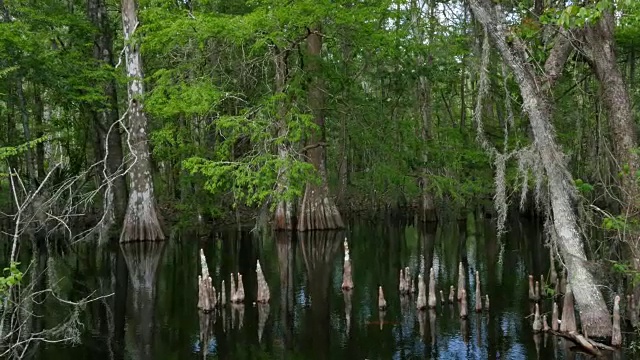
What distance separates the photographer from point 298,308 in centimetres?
1282

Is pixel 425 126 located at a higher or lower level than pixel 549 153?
higher

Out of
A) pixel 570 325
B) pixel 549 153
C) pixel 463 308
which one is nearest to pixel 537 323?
pixel 570 325

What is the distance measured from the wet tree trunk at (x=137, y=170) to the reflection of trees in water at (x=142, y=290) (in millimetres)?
550

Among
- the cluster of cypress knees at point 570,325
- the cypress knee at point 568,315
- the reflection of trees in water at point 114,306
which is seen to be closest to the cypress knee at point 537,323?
the cluster of cypress knees at point 570,325

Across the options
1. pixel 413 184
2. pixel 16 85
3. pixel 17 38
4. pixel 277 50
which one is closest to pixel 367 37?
pixel 277 50

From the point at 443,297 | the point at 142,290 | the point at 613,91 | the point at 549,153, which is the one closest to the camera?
the point at 549,153

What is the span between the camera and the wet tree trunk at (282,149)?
18.7 m

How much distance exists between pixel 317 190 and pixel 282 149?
5.81m

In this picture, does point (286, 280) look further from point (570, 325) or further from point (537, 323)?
point (570, 325)

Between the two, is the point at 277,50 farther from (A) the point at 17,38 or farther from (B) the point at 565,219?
(B) the point at 565,219

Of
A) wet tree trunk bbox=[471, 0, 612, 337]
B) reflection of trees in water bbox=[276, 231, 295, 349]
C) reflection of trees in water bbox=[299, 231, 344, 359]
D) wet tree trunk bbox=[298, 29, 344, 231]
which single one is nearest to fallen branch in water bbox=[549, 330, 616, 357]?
wet tree trunk bbox=[471, 0, 612, 337]

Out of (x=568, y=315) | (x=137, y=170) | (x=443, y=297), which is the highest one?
(x=137, y=170)

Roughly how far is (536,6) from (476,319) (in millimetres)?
5785

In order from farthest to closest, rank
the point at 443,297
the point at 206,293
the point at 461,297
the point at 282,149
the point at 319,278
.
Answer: the point at 282,149
the point at 319,278
the point at 443,297
the point at 206,293
the point at 461,297
